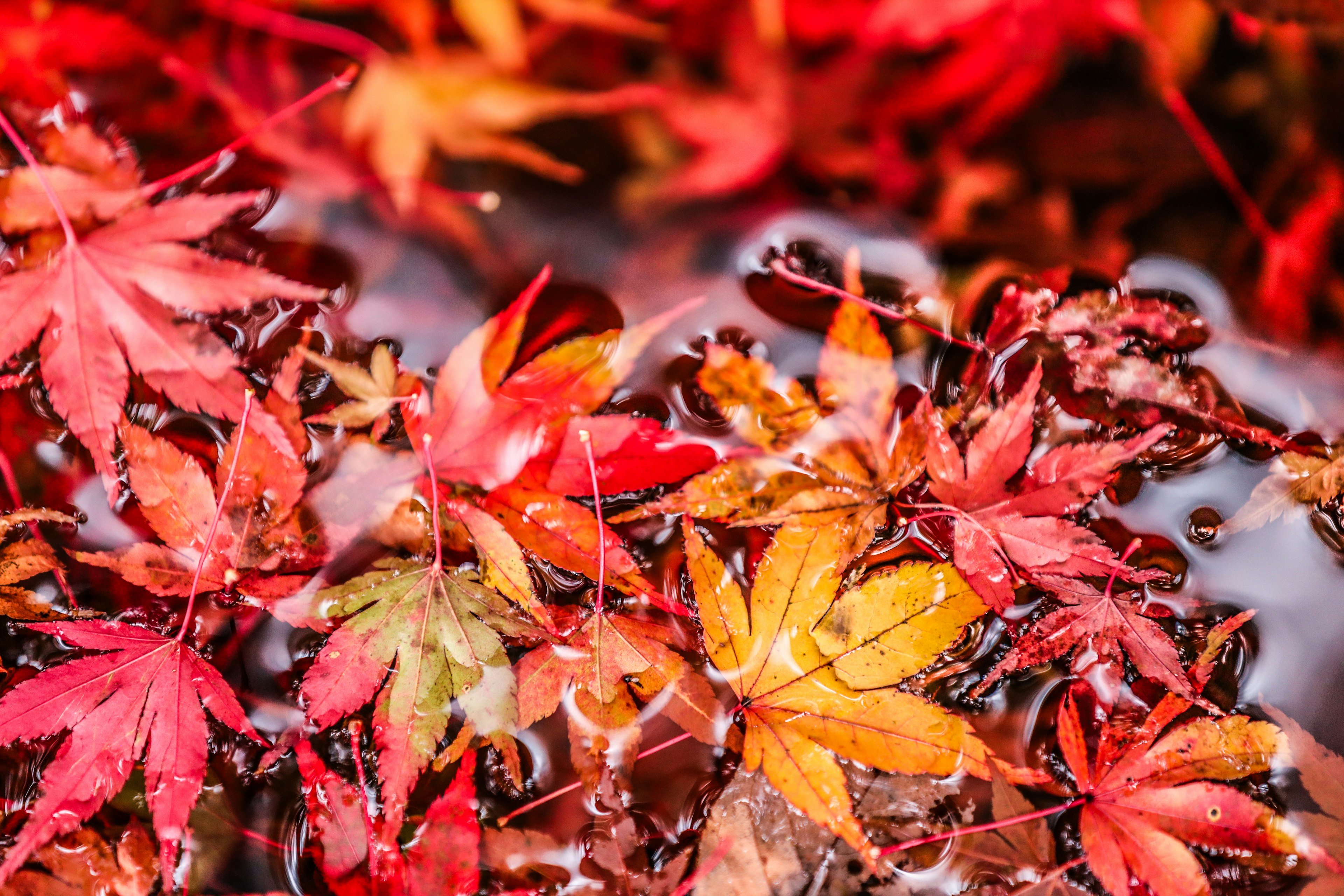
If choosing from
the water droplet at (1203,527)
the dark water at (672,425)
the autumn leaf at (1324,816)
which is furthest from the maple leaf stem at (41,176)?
the autumn leaf at (1324,816)

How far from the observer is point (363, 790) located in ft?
2.90

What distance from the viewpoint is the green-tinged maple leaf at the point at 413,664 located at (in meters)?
0.80

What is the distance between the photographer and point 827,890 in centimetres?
86

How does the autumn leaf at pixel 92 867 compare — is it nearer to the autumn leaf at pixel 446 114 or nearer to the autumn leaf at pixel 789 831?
the autumn leaf at pixel 789 831

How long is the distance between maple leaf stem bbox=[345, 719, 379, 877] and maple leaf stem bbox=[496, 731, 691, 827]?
16 cm

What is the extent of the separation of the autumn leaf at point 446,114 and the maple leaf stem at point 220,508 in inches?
19.0

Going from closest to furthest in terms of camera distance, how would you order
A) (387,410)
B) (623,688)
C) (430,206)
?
→ (623,688) < (387,410) < (430,206)

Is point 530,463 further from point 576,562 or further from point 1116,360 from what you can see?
point 1116,360

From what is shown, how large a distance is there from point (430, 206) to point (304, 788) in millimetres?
928

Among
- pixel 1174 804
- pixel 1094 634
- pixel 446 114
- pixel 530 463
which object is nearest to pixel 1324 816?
pixel 1174 804

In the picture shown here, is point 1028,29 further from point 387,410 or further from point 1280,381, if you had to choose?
point 387,410

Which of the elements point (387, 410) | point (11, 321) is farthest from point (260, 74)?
point (387, 410)

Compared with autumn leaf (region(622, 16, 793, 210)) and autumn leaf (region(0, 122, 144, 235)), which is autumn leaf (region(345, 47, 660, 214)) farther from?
autumn leaf (region(0, 122, 144, 235))

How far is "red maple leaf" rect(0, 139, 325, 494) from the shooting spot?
0.88m
